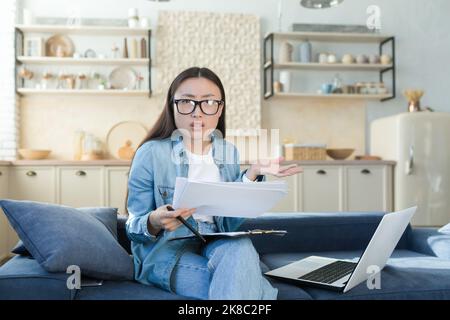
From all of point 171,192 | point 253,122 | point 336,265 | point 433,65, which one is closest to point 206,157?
point 171,192

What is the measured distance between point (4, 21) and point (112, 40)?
95 centimetres

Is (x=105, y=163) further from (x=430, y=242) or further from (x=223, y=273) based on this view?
(x=223, y=273)

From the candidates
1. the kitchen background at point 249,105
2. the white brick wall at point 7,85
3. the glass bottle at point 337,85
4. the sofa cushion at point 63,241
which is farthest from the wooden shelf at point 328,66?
the sofa cushion at point 63,241

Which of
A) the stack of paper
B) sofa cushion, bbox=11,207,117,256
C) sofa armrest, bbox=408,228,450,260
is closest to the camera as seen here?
the stack of paper

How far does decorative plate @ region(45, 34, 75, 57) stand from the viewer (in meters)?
4.97

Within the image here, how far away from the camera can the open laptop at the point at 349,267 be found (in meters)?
1.65

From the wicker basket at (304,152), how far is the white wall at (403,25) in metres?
0.85

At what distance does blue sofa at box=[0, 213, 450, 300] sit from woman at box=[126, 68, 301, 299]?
100 millimetres

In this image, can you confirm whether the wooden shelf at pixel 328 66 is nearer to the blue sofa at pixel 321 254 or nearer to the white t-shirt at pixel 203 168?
the blue sofa at pixel 321 254

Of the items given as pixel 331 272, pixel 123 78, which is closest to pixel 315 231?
pixel 331 272

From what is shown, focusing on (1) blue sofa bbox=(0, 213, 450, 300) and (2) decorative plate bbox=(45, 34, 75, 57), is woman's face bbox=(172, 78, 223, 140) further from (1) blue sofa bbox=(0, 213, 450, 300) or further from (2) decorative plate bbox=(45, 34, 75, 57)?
(2) decorative plate bbox=(45, 34, 75, 57)

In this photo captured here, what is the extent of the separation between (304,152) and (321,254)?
7.98 ft

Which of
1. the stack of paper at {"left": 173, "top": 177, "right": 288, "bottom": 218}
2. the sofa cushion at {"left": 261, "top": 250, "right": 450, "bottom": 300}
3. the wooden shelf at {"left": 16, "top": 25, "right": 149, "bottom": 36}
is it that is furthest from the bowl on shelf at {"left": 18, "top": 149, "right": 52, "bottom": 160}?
the stack of paper at {"left": 173, "top": 177, "right": 288, "bottom": 218}

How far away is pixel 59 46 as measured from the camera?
4.98 metres
